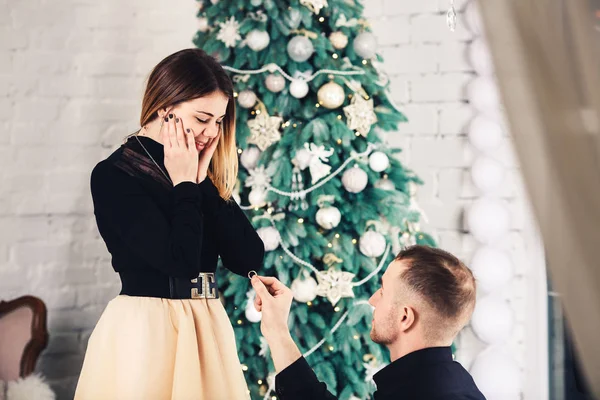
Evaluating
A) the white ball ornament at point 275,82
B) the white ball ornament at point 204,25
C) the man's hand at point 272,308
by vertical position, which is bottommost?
the man's hand at point 272,308

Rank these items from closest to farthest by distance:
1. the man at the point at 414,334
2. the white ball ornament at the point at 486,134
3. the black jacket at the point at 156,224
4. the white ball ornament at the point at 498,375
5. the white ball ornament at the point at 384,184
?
the man at the point at 414,334 < the black jacket at the point at 156,224 < the white ball ornament at the point at 384,184 < the white ball ornament at the point at 498,375 < the white ball ornament at the point at 486,134

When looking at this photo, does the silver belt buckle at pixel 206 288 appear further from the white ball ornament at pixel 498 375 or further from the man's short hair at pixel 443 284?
the white ball ornament at pixel 498 375

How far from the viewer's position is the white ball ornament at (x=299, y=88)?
109 inches

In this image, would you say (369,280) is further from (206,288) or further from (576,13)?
(576,13)

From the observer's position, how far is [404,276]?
5.62 ft

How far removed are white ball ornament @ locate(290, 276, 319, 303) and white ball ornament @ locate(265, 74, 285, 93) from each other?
0.76m

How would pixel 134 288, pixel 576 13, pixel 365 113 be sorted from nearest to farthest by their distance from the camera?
pixel 576 13 → pixel 134 288 → pixel 365 113

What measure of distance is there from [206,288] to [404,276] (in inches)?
23.1

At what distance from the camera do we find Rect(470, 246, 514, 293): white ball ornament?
3320 millimetres

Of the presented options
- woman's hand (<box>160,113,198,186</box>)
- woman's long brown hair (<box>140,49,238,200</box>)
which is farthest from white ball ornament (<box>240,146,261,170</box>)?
woman's hand (<box>160,113,198,186</box>)

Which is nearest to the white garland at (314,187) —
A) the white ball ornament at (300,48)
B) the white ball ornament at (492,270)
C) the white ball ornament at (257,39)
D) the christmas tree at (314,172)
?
the christmas tree at (314,172)

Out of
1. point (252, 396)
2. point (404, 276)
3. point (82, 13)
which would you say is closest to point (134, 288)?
point (404, 276)

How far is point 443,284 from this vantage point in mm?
1687

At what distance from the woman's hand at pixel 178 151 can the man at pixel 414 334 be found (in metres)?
0.44
